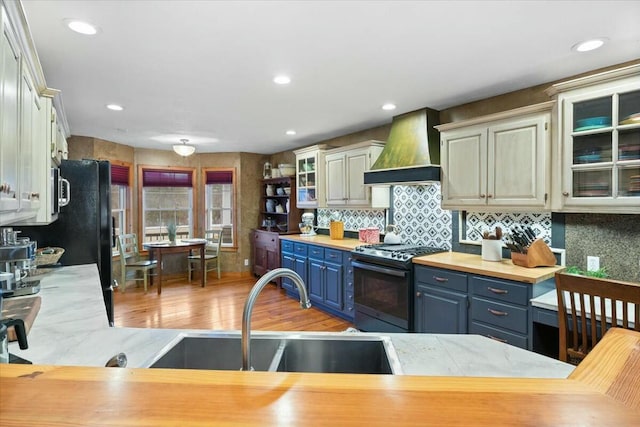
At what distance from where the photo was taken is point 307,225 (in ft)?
17.9

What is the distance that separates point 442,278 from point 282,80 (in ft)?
6.87

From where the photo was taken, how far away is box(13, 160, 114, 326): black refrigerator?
3.08 m

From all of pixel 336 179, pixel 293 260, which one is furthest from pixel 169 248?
pixel 336 179

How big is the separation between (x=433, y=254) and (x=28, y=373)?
3208 mm

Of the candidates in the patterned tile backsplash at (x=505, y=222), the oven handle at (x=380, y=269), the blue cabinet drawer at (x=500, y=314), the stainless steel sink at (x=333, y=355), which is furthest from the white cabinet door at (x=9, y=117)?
the patterned tile backsplash at (x=505, y=222)

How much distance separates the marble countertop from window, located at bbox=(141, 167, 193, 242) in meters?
4.59

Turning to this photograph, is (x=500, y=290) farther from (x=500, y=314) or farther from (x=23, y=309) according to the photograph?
(x=23, y=309)

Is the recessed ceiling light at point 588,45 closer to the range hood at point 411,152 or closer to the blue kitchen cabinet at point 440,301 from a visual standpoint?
the range hood at point 411,152

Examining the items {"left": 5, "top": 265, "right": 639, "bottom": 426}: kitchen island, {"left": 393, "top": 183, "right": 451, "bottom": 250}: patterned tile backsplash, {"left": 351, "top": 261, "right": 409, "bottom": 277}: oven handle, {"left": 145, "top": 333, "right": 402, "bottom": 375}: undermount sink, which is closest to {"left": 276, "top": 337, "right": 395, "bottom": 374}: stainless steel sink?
{"left": 145, "top": 333, "right": 402, "bottom": 375}: undermount sink

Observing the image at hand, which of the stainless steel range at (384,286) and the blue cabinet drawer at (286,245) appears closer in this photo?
the stainless steel range at (384,286)

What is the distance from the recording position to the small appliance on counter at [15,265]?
1.72 meters

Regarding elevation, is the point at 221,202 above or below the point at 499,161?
below

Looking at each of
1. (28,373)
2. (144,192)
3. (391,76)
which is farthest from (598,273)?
(144,192)

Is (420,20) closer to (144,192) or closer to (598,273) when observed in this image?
(598,273)
